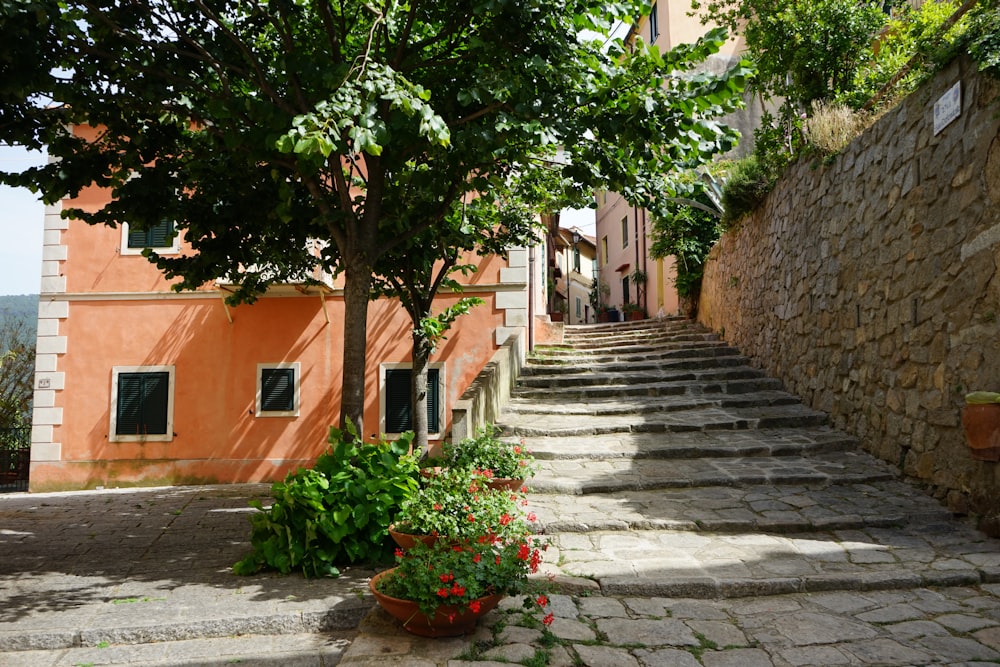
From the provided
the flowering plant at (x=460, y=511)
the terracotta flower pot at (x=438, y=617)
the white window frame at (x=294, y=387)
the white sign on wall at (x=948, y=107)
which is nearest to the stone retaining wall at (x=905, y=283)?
the white sign on wall at (x=948, y=107)

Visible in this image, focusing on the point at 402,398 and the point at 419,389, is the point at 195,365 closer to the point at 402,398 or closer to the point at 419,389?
the point at 402,398

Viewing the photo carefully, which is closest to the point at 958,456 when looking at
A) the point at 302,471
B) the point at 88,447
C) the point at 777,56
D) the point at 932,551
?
the point at 932,551

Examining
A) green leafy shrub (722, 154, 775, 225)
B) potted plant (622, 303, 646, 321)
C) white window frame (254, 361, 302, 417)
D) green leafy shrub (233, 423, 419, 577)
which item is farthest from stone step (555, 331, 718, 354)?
green leafy shrub (233, 423, 419, 577)

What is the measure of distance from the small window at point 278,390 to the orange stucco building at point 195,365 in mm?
18

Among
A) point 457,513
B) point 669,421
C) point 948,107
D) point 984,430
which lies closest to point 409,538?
point 457,513

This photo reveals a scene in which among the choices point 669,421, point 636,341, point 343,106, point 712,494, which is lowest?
point 712,494

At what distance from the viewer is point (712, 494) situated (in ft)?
19.2

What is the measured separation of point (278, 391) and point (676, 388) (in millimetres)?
6510

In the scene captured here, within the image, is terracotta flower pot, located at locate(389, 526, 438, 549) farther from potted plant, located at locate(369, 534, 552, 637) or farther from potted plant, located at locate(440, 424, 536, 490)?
potted plant, located at locate(440, 424, 536, 490)

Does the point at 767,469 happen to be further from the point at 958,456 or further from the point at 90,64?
the point at 90,64

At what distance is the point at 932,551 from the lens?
444 cm

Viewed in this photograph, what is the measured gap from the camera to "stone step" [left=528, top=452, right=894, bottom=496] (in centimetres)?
598

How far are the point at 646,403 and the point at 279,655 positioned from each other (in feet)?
20.6

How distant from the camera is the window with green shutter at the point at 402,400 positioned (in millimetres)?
11281
